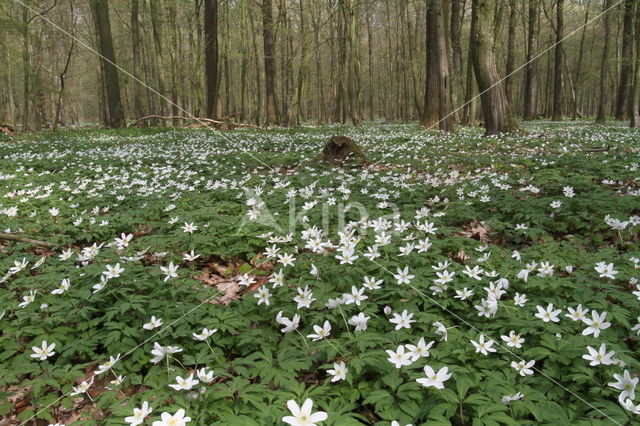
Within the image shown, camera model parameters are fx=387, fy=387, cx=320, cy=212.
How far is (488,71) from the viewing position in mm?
11367

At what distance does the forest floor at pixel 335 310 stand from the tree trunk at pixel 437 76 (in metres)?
9.57

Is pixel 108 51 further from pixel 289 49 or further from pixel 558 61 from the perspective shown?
pixel 558 61

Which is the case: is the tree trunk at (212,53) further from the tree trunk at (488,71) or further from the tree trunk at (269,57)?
the tree trunk at (488,71)

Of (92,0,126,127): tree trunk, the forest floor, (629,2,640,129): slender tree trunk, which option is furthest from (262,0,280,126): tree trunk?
the forest floor

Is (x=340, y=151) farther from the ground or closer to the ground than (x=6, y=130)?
closer to the ground

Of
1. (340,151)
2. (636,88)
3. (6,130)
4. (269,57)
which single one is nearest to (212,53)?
(269,57)

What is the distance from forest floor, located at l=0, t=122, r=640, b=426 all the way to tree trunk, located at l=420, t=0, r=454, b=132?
9.57 m

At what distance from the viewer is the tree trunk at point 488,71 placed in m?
10.9

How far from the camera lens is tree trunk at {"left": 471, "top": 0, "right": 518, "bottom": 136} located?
428 inches

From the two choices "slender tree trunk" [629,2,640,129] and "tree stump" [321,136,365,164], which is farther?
"slender tree trunk" [629,2,640,129]

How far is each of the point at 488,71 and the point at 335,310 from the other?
11177 mm

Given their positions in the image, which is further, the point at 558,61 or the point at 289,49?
the point at 289,49

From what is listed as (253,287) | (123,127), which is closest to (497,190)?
(253,287)

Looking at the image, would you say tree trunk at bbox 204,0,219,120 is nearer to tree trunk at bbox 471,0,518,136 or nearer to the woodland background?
the woodland background
